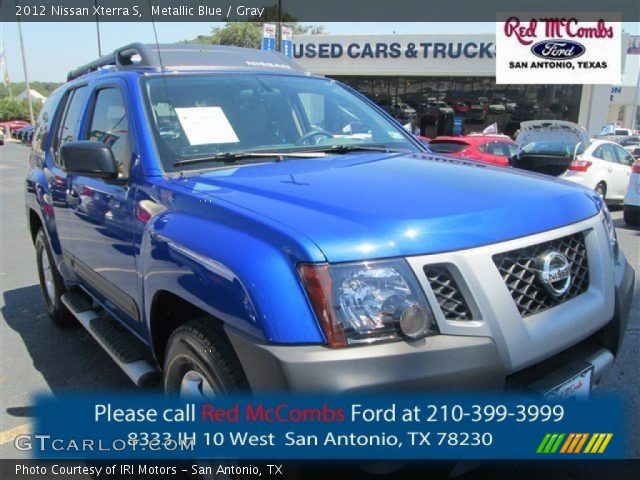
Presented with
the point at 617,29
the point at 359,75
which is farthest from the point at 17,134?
the point at 617,29

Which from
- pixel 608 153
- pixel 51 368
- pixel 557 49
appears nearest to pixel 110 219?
pixel 51 368

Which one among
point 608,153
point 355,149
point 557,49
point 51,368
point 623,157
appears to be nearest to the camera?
point 355,149

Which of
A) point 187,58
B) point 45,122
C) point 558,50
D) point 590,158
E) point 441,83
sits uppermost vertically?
point 558,50

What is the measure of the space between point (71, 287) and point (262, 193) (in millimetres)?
2797

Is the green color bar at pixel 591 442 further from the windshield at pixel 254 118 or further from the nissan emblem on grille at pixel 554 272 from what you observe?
the windshield at pixel 254 118

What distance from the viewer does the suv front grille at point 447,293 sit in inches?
69.9

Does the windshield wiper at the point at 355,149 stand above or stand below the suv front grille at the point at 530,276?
above

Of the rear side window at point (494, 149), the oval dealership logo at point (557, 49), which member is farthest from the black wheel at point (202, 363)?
the oval dealership logo at point (557, 49)

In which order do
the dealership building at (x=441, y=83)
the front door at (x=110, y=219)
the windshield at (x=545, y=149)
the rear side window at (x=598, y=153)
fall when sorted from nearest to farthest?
the front door at (x=110, y=219)
the windshield at (x=545, y=149)
the rear side window at (x=598, y=153)
the dealership building at (x=441, y=83)

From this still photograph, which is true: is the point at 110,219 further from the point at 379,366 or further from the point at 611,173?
the point at 611,173

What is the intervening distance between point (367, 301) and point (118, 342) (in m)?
1.99

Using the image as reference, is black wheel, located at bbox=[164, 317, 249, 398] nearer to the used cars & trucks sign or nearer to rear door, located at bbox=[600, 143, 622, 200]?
rear door, located at bbox=[600, 143, 622, 200]

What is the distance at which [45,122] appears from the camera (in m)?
4.75

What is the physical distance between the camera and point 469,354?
5.71 ft
